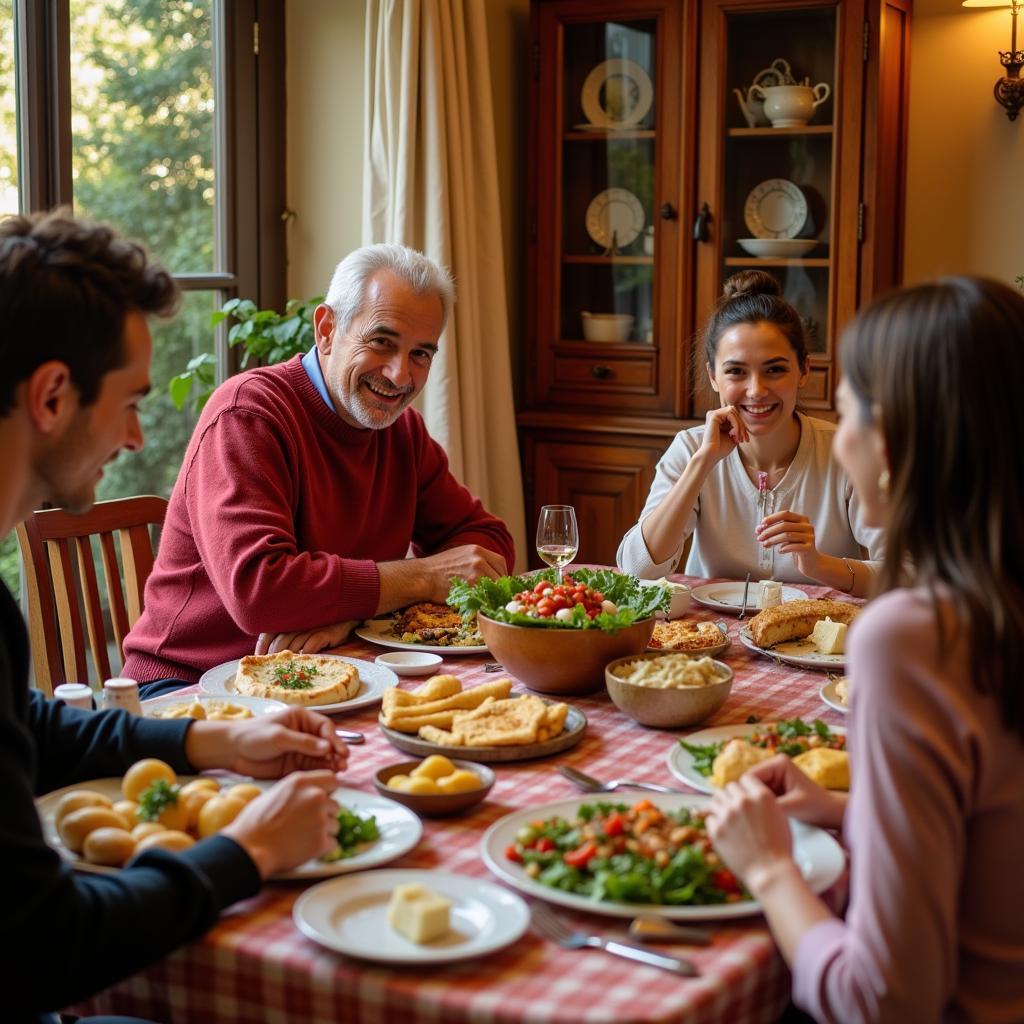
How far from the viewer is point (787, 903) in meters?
1.26

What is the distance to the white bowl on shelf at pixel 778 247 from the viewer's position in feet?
13.4

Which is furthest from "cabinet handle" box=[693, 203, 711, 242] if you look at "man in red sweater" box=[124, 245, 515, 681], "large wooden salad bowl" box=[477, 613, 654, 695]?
"large wooden salad bowl" box=[477, 613, 654, 695]

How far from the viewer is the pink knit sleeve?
1.13 m

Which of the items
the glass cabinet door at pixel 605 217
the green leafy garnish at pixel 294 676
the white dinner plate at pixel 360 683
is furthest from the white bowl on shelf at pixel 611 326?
the green leafy garnish at pixel 294 676

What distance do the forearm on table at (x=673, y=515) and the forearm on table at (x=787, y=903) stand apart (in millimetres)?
1599

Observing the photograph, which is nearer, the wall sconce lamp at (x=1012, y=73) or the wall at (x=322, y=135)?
the wall sconce lamp at (x=1012, y=73)

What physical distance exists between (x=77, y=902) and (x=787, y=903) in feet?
2.12

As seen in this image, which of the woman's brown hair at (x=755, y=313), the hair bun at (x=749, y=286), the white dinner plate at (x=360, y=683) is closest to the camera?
the white dinner plate at (x=360, y=683)

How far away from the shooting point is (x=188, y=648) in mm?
2508

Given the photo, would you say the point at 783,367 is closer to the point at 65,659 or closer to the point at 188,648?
the point at 188,648

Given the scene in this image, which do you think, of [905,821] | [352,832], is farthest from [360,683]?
[905,821]

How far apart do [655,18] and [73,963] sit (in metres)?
3.63

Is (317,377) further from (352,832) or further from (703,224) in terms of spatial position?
(703,224)

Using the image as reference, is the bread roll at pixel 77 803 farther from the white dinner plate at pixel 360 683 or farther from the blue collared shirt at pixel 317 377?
the blue collared shirt at pixel 317 377
